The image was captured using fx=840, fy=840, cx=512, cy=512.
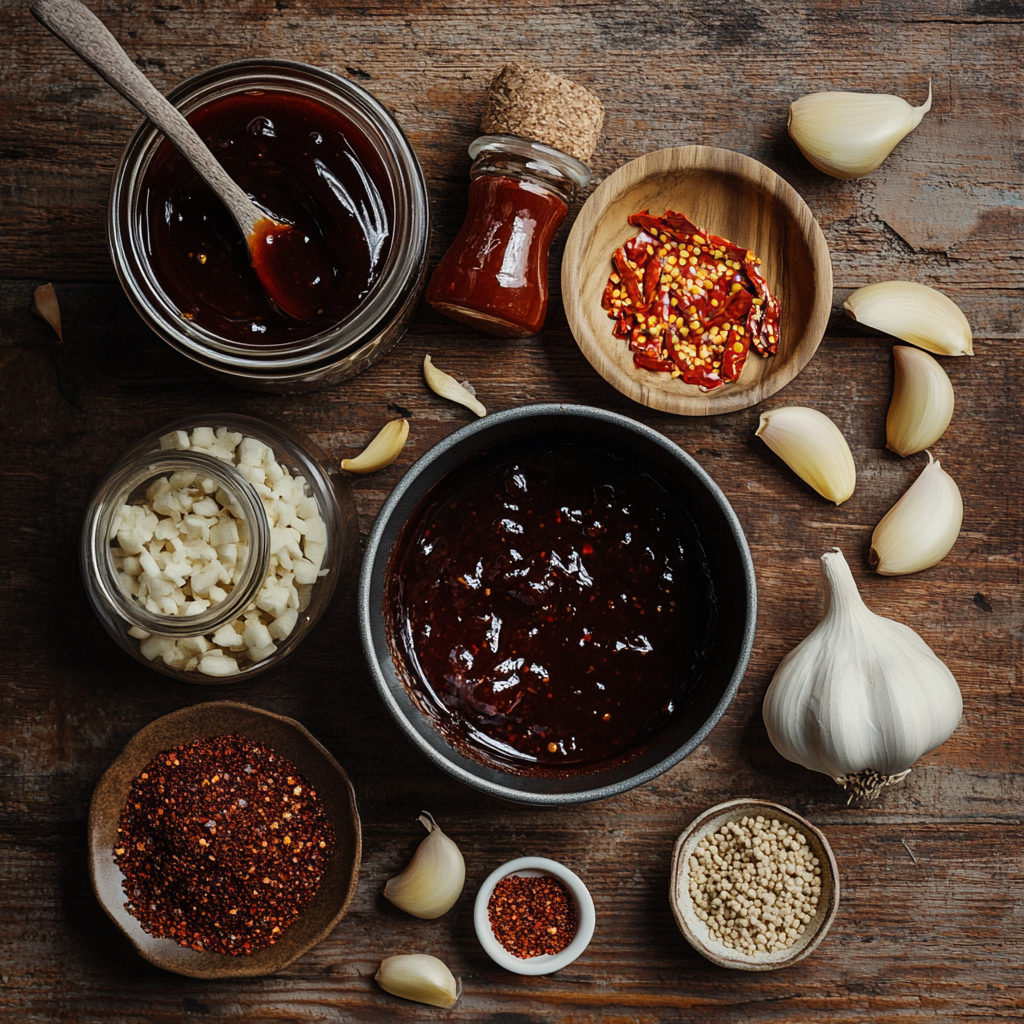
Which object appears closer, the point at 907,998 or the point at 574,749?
the point at 574,749

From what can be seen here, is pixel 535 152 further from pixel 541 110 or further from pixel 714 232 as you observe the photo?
pixel 714 232

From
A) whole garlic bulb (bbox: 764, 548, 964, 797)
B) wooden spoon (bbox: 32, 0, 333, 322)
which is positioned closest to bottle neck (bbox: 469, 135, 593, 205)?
wooden spoon (bbox: 32, 0, 333, 322)

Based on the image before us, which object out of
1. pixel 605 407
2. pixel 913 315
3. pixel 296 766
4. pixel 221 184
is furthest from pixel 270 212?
pixel 913 315

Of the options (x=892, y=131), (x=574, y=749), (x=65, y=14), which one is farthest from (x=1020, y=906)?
(x=65, y=14)

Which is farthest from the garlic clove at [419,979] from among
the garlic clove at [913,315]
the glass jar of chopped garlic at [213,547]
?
the garlic clove at [913,315]

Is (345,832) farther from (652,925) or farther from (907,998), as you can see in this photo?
(907,998)

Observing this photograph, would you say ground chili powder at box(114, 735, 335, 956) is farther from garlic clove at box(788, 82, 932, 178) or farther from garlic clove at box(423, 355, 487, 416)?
garlic clove at box(788, 82, 932, 178)
